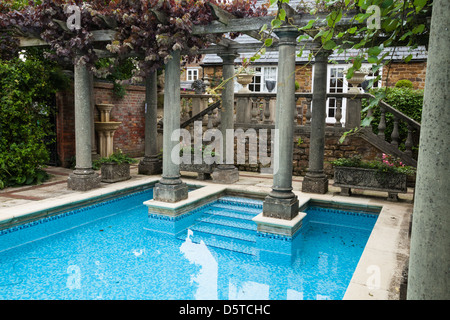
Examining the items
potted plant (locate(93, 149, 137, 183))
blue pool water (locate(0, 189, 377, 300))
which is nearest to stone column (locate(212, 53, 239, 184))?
blue pool water (locate(0, 189, 377, 300))

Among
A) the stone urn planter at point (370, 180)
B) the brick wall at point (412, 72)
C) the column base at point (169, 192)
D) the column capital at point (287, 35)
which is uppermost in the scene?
the brick wall at point (412, 72)

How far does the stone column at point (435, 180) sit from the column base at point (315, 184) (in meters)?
6.34

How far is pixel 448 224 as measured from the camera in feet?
5.01

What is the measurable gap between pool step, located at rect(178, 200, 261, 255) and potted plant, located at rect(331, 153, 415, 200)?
1888 mm

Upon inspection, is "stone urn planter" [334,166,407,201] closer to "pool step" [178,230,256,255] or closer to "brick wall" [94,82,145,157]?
"pool step" [178,230,256,255]

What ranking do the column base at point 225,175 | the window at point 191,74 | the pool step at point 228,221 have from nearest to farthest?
the pool step at point 228,221 < the column base at point 225,175 < the window at point 191,74

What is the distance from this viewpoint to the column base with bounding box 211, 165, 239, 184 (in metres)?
8.87

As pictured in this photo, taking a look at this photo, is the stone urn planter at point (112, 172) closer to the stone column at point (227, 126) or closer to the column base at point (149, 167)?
the column base at point (149, 167)

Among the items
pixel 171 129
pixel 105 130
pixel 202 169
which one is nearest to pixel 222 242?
pixel 171 129

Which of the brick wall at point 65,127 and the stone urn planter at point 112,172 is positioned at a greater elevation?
the brick wall at point 65,127

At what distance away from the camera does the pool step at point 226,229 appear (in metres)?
5.81

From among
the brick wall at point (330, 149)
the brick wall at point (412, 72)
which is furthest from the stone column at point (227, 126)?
the brick wall at point (412, 72)

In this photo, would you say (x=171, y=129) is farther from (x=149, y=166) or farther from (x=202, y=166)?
(x=149, y=166)
